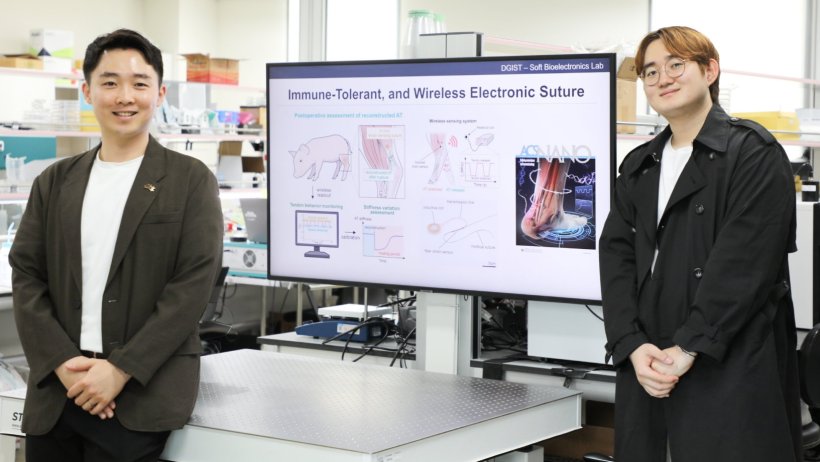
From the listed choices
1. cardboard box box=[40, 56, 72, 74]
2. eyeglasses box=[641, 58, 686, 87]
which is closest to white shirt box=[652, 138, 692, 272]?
eyeglasses box=[641, 58, 686, 87]

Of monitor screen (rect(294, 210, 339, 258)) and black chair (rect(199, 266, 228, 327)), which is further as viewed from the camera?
black chair (rect(199, 266, 228, 327))

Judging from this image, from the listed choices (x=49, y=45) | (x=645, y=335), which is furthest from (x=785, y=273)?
(x=49, y=45)

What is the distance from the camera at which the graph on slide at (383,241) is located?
2.49m

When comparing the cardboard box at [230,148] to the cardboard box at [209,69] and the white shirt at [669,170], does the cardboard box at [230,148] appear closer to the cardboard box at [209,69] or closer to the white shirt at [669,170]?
the cardboard box at [209,69]

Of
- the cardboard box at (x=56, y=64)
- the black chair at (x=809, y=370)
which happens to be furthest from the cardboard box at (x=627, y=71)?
the cardboard box at (x=56, y=64)

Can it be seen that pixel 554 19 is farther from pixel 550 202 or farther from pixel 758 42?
pixel 550 202

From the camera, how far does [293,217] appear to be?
8.57 ft

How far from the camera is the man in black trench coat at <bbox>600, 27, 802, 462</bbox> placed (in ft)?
5.84

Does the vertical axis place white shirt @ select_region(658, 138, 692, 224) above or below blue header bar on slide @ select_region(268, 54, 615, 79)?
below

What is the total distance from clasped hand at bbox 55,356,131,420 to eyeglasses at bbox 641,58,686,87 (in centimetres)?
115

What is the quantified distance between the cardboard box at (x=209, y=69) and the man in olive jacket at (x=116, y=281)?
438cm

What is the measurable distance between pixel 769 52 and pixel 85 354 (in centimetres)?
572

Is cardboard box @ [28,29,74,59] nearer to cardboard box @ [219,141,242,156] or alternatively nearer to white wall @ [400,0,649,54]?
cardboard box @ [219,141,242,156]

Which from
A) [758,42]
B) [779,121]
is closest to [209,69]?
[779,121]
